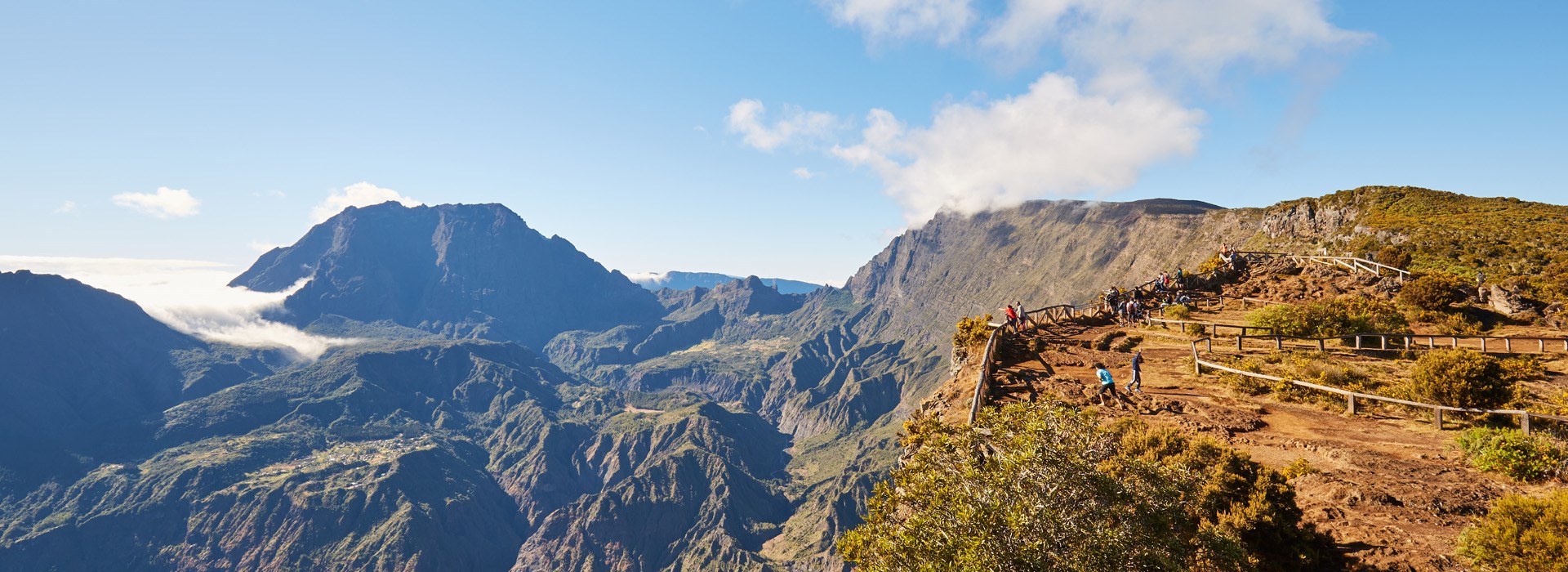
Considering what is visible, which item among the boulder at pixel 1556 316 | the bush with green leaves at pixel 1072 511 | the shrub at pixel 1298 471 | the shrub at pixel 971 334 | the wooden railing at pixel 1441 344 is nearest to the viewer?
the bush with green leaves at pixel 1072 511

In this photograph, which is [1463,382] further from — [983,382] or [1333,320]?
[1333,320]

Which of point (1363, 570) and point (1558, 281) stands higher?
point (1558, 281)

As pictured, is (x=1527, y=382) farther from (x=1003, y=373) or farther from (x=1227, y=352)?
(x=1003, y=373)

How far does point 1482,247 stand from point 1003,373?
62.4 m

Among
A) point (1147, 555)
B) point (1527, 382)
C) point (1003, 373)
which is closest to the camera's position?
point (1147, 555)

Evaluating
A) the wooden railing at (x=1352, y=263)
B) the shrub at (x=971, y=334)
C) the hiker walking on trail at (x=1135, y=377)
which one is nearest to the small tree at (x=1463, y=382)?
the hiker walking on trail at (x=1135, y=377)

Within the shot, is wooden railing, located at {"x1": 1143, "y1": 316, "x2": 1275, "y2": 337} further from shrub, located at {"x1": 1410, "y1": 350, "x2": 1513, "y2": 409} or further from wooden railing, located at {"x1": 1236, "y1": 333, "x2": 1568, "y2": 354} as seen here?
shrub, located at {"x1": 1410, "y1": 350, "x2": 1513, "y2": 409}

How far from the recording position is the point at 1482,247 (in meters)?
56.2

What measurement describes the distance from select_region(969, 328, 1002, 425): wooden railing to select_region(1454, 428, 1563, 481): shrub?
44.3 feet

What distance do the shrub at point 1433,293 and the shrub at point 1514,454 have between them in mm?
26595

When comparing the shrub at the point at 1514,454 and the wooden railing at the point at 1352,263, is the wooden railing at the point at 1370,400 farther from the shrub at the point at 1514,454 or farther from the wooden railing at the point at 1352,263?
the wooden railing at the point at 1352,263

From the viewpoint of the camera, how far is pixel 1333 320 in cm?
3288

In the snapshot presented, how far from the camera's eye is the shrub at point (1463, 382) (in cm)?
1944

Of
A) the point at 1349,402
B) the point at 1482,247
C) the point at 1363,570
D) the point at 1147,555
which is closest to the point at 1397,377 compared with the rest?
the point at 1349,402
